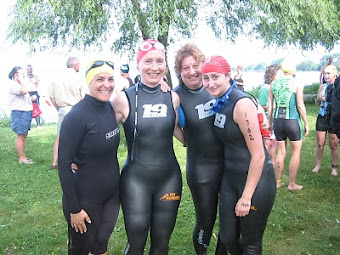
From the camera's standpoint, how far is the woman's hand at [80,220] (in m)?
2.53

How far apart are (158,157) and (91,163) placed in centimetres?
55

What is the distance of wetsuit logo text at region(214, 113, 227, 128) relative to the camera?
2.71 m

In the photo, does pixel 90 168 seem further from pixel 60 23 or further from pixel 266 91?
pixel 60 23

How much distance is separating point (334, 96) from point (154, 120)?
1.74 metres

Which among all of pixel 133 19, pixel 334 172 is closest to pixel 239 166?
pixel 334 172

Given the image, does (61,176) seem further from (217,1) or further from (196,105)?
(217,1)

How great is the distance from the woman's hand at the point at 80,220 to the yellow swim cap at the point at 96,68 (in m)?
0.97

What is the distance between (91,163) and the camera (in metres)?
2.61

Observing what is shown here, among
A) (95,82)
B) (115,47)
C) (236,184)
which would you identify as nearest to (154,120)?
(95,82)

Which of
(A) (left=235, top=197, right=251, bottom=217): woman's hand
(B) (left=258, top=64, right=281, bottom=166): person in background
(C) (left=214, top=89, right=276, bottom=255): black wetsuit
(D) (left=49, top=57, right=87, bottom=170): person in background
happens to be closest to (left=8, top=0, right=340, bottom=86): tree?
(D) (left=49, top=57, right=87, bottom=170): person in background

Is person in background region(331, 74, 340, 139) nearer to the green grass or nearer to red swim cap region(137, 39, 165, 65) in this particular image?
the green grass

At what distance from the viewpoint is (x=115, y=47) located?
10820 millimetres

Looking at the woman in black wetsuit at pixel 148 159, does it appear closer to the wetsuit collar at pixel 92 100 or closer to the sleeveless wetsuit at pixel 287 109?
the wetsuit collar at pixel 92 100

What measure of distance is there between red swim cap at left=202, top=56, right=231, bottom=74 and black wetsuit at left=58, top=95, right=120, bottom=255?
0.81 metres
